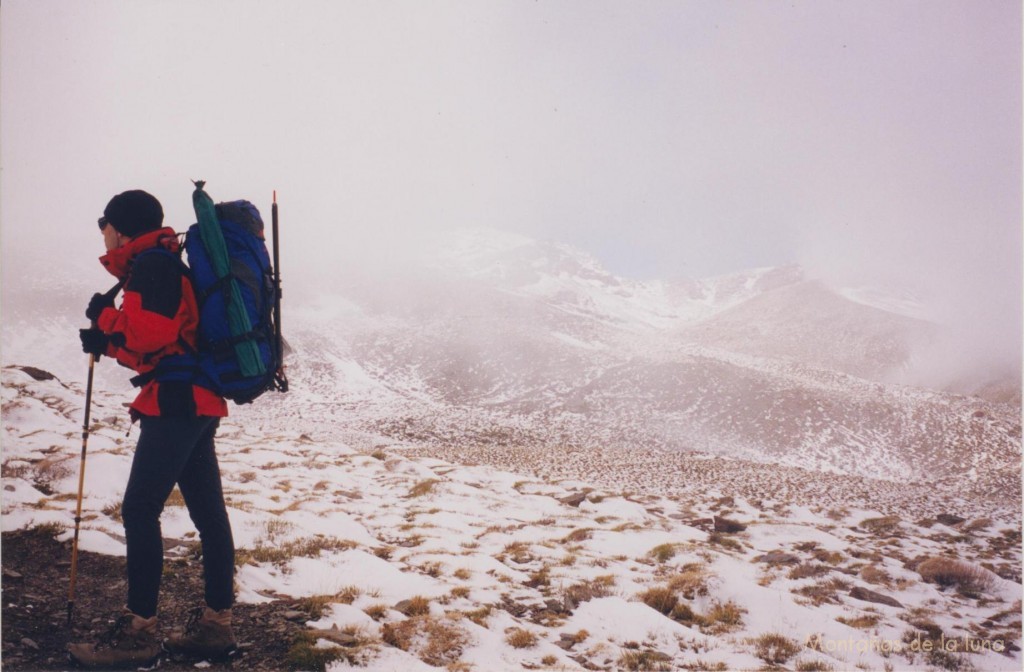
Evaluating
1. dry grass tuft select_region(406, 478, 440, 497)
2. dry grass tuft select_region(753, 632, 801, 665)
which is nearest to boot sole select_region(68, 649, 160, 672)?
dry grass tuft select_region(753, 632, 801, 665)

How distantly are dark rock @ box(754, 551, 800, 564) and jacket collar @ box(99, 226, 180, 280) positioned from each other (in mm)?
12525

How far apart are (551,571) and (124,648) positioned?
6296 mm

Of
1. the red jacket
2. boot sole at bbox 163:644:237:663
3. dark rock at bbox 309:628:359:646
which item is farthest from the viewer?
dark rock at bbox 309:628:359:646

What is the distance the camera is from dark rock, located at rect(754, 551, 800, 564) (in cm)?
1083

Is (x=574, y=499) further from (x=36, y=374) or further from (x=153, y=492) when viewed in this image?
(x=36, y=374)

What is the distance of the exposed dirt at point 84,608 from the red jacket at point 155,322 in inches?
82.4

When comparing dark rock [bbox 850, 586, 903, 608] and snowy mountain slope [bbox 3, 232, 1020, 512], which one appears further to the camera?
snowy mountain slope [bbox 3, 232, 1020, 512]

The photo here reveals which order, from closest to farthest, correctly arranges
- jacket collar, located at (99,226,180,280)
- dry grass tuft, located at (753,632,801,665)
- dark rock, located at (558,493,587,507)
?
jacket collar, located at (99,226,180,280) < dry grass tuft, located at (753,632,801,665) < dark rock, located at (558,493,587,507)

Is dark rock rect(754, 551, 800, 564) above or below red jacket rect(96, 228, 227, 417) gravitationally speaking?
below

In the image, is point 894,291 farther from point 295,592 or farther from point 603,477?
point 295,592

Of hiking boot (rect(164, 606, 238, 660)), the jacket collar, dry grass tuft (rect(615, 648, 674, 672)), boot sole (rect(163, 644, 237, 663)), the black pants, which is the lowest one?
dry grass tuft (rect(615, 648, 674, 672))

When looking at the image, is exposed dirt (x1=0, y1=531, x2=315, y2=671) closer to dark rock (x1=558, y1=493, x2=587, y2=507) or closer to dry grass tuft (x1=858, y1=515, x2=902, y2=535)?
dark rock (x1=558, y1=493, x2=587, y2=507)

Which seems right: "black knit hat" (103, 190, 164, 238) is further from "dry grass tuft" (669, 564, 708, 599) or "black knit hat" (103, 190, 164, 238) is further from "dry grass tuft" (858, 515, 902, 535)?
"dry grass tuft" (858, 515, 902, 535)

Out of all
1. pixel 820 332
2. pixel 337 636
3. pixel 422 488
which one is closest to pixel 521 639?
pixel 337 636
